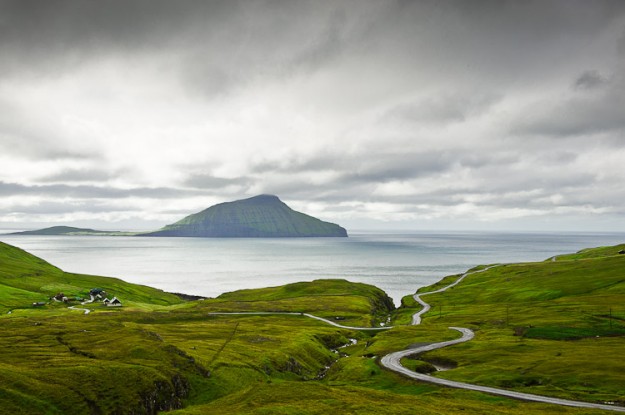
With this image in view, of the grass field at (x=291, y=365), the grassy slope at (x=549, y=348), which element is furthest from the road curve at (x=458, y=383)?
the grass field at (x=291, y=365)

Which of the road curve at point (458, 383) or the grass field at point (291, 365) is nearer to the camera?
the grass field at point (291, 365)

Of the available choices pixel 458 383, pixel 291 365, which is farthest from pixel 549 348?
pixel 291 365

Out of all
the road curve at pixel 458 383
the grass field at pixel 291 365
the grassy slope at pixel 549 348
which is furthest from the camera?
the grassy slope at pixel 549 348

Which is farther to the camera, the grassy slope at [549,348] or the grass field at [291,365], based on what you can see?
the grassy slope at [549,348]

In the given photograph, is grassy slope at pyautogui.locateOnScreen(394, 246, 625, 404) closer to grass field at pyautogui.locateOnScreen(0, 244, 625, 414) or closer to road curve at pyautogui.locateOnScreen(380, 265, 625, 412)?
grass field at pyautogui.locateOnScreen(0, 244, 625, 414)

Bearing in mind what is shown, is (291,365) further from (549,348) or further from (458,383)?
(549,348)

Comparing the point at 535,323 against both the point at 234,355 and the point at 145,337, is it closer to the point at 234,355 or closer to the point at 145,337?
the point at 234,355

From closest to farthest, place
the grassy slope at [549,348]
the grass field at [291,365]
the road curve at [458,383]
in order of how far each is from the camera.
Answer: the grass field at [291,365] → the road curve at [458,383] → the grassy slope at [549,348]

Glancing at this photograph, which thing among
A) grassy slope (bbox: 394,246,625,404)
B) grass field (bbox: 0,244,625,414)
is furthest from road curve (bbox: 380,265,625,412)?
grass field (bbox: 0,244,625,414)

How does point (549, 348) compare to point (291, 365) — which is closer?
point (291, 365)

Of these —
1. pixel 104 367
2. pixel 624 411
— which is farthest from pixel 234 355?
pixel 624 411

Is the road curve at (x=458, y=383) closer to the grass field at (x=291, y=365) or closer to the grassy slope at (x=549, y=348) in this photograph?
the grassy slope at (x=549, y=348)

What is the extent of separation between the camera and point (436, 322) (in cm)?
17075

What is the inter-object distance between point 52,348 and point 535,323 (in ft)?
486
